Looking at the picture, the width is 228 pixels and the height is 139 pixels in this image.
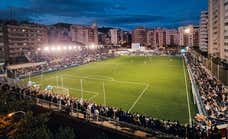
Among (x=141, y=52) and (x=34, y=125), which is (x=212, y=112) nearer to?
(x=34, y=125)

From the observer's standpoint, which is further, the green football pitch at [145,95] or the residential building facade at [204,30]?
the residential building facade at [204,30]

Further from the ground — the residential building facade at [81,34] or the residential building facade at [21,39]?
the residential building facade at [81,34]

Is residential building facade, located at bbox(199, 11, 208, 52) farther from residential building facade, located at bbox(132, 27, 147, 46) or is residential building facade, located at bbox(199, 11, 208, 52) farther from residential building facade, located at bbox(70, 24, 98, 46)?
residential building facade, located at bbox(132, 27, 147, 46)

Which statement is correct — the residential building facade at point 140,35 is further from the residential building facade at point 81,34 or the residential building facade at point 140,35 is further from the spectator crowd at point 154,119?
the spectator crowd at point 154,119

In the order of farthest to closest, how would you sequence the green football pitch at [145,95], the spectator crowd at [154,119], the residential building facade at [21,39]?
the residential building facade at [21,39] < the green football pitch at [145,95] < the spectator crowd at [154,119]

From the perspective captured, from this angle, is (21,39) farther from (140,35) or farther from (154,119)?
(140,35)

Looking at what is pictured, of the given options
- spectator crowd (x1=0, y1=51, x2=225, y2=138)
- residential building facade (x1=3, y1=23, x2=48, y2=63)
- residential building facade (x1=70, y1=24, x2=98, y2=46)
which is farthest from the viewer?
residential building facade (x1=70, y1=24, x2=98, y2=46)

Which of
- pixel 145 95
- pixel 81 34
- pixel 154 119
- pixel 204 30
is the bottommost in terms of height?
pixel 145 95

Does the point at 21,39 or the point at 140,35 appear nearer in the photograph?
the point at 21,39

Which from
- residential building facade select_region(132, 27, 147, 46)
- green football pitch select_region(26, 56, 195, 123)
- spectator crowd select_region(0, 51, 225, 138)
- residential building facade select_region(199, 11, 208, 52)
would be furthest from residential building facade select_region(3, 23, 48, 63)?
residential building facade select_region(132, 27, 147, 46)

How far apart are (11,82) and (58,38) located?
278ft

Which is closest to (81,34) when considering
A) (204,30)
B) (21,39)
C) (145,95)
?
(204,30)

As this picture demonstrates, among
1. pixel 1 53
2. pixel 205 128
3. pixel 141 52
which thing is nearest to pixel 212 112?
pixel 205 128

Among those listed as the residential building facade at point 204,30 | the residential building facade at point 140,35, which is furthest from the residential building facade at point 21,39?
the residential building facade at point 140,35
